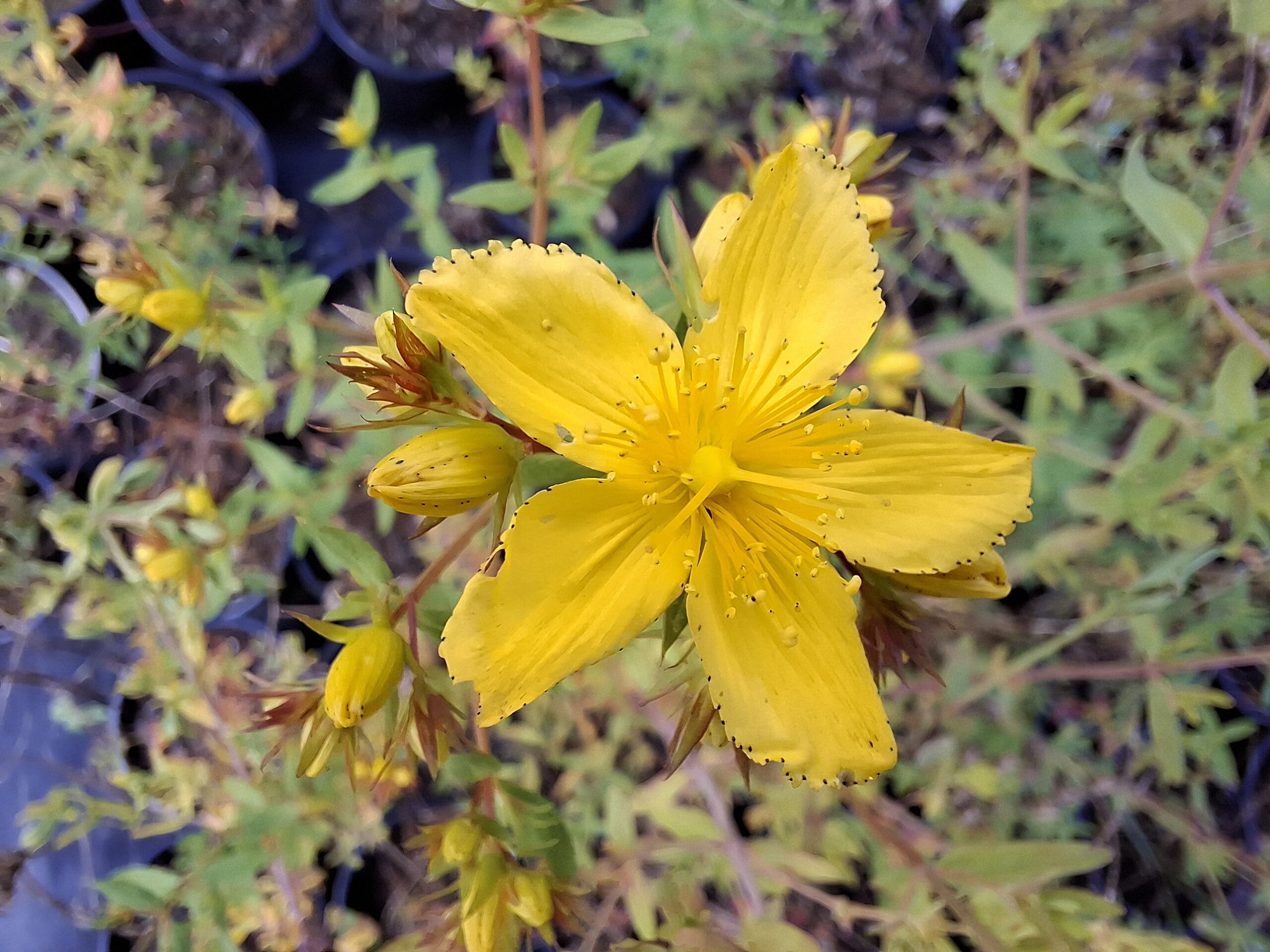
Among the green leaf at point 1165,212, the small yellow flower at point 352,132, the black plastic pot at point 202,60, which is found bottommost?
the black plastic pot at point 202,60

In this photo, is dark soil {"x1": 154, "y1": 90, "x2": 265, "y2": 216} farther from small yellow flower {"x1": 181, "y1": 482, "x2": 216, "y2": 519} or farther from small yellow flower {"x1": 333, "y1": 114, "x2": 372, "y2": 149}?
small yellow flower {"x1": 181, "y1": 482, "x2": 216, "y2": 519}

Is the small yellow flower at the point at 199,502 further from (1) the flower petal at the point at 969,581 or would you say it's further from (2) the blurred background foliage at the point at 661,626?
(1) the flower petal at the point at 969,581

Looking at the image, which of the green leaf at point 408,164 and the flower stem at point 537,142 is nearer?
the flower stem at point 537,142

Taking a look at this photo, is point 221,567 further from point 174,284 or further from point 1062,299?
point 1062,299

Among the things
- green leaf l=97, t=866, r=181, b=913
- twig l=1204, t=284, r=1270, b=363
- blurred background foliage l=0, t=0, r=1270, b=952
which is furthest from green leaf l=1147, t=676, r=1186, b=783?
green leaf l=97, t=866, r=181, b=913

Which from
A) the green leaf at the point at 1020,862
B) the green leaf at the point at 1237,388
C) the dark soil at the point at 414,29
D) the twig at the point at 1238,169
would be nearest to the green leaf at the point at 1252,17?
the twig at the point at 1238,169

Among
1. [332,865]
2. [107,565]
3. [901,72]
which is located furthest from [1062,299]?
[107,565]
